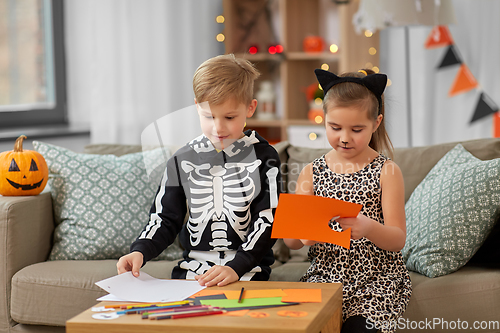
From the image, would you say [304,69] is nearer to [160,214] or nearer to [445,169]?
[445,169]

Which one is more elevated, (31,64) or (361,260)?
(31,64)

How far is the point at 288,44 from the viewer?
11.6ft

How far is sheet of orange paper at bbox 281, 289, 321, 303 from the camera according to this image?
1.03 meters

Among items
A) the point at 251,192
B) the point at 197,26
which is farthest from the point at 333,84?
the point at 197,26

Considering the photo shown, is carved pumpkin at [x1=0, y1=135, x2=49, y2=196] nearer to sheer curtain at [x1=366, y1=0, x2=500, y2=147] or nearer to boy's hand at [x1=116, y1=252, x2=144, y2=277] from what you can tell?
boy's hand at [x1=116, y1=252, x2=144, y2=277]

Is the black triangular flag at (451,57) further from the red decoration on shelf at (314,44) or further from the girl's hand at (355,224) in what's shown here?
the girl's hand at (355,224)

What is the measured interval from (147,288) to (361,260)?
0.57 metres

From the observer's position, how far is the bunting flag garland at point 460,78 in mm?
3027

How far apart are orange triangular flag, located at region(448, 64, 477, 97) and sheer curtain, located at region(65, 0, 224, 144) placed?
167 cm

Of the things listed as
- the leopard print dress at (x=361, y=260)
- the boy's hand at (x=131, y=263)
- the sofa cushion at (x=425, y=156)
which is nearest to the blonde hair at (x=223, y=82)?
the leopard print dress at (x=361, y=260)

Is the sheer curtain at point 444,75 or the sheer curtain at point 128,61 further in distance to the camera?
the sheer curtain at point 128,61

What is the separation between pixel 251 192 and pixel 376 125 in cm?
38

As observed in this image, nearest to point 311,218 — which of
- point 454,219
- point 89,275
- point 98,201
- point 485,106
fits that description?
point 454,219

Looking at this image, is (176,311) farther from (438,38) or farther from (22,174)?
(438,38)
